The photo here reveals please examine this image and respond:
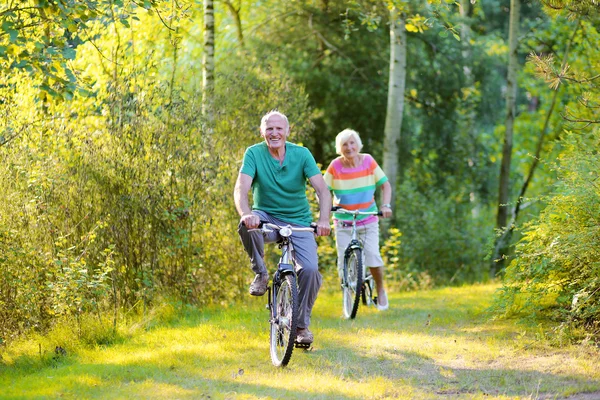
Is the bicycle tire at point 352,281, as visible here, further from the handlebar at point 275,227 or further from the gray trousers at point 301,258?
the handlebar at point 275,227

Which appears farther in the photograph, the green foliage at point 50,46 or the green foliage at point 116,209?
the green foliage at point 116,209

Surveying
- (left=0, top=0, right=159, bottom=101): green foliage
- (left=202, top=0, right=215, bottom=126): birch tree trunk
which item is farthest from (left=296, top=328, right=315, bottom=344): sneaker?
(left=202, top=0, right=215, bottom=126): birch tree trunk

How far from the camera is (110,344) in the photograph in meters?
7.75

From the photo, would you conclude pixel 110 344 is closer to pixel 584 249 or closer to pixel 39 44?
pixel 39 44

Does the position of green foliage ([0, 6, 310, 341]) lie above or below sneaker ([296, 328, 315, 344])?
above

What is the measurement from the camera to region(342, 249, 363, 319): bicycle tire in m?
8.95

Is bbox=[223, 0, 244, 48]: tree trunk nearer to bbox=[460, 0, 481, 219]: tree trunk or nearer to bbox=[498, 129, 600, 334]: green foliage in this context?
bbox=[460, 0, 481, 219]: tree trunk

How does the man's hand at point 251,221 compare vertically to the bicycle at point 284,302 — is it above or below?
above

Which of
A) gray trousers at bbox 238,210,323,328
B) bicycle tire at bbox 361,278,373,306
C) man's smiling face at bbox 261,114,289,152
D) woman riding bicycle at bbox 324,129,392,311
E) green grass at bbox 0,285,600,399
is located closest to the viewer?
green grass at bbox 0,285,600,399

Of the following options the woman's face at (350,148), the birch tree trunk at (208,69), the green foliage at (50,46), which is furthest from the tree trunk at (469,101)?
the green foliage at (50,46)

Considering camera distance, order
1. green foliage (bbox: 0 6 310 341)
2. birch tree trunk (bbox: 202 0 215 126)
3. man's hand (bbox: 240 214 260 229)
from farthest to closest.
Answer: birch tree trunk (bbox: 202 0 215 126) → green foliage (bbox: 0 6 310 341) → man's hand (bbox: 240 214 260 229)

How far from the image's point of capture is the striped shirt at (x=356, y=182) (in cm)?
940

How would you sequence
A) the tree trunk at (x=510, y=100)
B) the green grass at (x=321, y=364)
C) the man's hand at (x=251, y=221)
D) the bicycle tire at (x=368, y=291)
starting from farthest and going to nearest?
1. the tree trunk at (x=510, y=100)
2. the bicycle tire at (x=368, y=291)
3. the man's hand at (x=251, y=221)
4. the green grass at (x=321, y=364)

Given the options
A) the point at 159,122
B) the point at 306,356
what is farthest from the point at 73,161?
the point at 306,356
